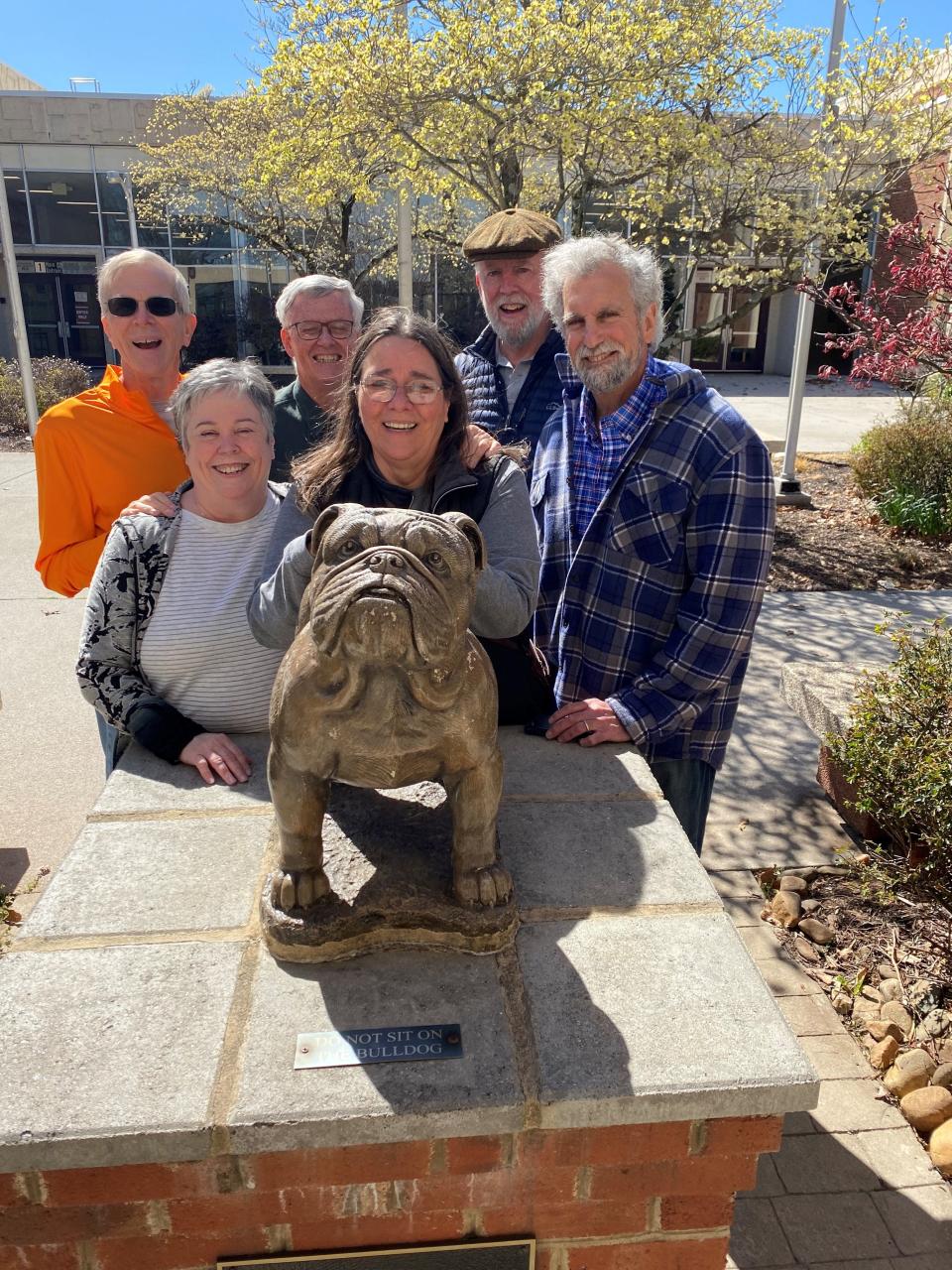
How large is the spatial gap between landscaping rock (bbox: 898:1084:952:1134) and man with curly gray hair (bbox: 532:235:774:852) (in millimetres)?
1161

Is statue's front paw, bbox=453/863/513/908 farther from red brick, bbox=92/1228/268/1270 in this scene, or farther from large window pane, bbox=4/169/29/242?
large window pane, bbox=4/169/29/242

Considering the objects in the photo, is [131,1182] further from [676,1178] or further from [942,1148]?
[942,1148]

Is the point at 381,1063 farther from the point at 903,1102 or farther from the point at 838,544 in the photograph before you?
the point at 838,544

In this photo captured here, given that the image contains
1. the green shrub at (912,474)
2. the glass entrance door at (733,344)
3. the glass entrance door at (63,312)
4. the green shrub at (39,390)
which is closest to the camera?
the green shrub at (912,474)

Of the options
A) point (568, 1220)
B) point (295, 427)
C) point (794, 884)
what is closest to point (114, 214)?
point (295, 427)

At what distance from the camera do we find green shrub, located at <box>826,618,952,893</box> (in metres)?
3.21

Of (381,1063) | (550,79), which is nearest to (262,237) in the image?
(550,79)

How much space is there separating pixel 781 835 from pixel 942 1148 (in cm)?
→ 179

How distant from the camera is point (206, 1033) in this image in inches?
65.1

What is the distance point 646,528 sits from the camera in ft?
8.60

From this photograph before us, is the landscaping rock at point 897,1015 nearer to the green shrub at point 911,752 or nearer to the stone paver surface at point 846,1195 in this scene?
the stone paver surface at point 846,1195

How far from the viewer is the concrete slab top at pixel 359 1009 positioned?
152 centimetres

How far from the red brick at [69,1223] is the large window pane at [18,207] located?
25.9 meters

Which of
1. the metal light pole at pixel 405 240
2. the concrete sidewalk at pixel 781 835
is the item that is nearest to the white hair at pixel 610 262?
the concrete sidewalk at pixel 781 835
